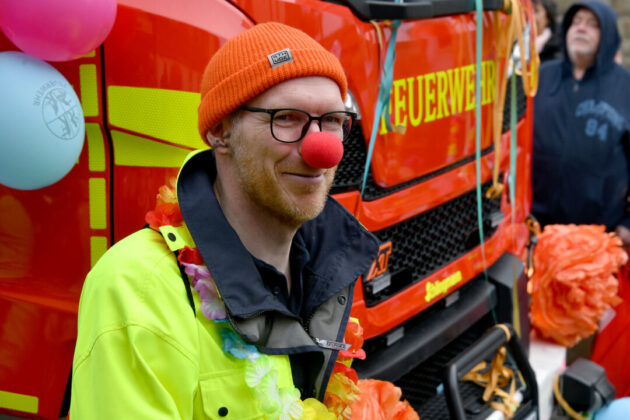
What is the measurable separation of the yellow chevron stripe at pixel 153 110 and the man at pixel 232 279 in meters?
0.23

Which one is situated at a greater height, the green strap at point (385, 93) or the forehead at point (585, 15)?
the forehead at point (585, 15)

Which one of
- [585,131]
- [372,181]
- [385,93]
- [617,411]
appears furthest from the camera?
[585,131]

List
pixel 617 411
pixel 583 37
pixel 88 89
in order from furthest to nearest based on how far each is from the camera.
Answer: pixel 583 37
pixel 617 411
pixel 88 89

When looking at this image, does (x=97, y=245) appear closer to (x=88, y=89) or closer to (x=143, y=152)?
(x=143, y=152)

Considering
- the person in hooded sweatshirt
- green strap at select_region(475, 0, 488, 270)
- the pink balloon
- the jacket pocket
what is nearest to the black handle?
green strap at select_region(475, 0, 488, 270)

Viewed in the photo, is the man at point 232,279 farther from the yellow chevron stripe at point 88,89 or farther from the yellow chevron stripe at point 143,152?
the yellow chevron stripe at point 88,89

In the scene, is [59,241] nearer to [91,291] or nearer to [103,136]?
[103,136]

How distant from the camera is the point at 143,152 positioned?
202 cm

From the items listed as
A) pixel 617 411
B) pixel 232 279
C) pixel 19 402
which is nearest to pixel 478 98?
pixel 617 411

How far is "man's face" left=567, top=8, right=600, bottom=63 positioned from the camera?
465 cm

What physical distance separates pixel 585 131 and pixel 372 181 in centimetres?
245

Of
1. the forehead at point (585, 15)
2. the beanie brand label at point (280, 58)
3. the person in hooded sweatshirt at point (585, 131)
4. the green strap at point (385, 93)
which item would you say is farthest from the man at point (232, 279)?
the forehead at point (585, 15)

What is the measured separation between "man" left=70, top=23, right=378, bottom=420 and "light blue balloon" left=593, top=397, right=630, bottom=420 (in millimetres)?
1731

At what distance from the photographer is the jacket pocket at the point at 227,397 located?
4.99 feet
